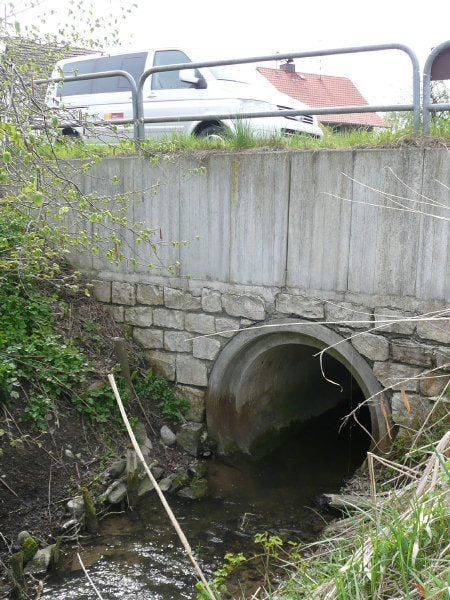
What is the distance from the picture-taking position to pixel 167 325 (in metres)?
6.96

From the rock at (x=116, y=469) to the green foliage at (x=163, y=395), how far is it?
92cm

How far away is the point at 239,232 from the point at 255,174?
1.84 feet

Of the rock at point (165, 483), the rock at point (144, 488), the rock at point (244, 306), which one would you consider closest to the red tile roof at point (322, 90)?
the rock at point (244, 306)

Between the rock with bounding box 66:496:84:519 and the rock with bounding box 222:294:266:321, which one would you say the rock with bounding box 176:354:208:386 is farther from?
the rock with bounding box 66:496:84:519

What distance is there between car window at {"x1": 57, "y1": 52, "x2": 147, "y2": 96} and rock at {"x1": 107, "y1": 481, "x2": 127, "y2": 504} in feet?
23.3

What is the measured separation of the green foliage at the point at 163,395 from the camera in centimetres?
693

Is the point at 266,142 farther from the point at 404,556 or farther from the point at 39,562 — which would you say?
the point at 404,556

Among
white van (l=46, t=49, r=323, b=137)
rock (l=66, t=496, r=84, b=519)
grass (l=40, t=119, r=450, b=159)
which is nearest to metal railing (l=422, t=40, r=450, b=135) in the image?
grass (l=40, t=119, r=450, b=159)

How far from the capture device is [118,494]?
5840 millimetres

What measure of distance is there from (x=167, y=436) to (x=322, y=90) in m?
8.10

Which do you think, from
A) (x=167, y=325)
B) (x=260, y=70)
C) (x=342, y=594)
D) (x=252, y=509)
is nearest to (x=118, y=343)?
Result: (x=167, y=325)

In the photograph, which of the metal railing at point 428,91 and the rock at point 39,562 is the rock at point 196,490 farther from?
the metal railing at point 428,91

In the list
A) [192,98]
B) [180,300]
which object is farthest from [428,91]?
[192,98]

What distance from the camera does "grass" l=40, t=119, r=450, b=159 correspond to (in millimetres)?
5387
